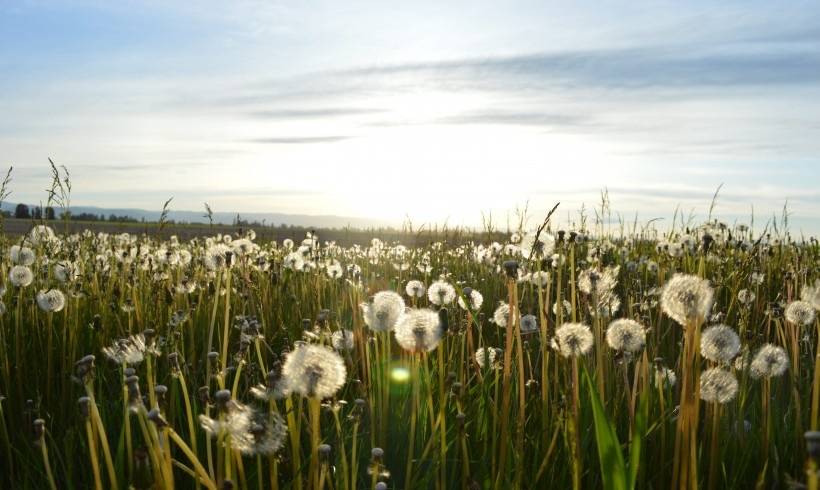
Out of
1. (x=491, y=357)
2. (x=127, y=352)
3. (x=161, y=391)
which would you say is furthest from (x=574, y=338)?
(x=127, y=352)

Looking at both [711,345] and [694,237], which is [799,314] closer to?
[711,345]

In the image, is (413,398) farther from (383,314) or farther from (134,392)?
(134,392)

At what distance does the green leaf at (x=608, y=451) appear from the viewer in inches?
66.4

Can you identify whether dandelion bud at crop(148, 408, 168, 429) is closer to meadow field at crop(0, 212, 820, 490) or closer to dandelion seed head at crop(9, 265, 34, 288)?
meadow field at crop(0, 212, 820, 490)

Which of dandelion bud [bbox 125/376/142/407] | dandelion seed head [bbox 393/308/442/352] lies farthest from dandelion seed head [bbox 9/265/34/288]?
dandelion seed head [bbox 393/308/442/352]

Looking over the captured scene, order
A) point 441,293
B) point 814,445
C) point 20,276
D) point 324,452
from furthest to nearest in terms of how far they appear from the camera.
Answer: point 20,276, point 441,293, point 324,452, point 814,445

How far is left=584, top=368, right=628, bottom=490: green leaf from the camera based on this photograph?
169 cm

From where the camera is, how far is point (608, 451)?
1.70m

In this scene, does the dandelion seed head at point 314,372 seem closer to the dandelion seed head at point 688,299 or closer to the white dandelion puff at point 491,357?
the dandelion seed head at point 688,299

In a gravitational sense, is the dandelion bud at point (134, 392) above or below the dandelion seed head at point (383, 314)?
below

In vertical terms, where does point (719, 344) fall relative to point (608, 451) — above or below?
above

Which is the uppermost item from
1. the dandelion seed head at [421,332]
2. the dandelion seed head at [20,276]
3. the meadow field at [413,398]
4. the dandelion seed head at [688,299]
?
the dandelion seed head at [688,299]

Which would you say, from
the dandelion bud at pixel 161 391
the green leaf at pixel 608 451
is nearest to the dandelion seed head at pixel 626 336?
the green leaf at pixel 608 451

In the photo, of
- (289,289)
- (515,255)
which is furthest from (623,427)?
(515,255)
